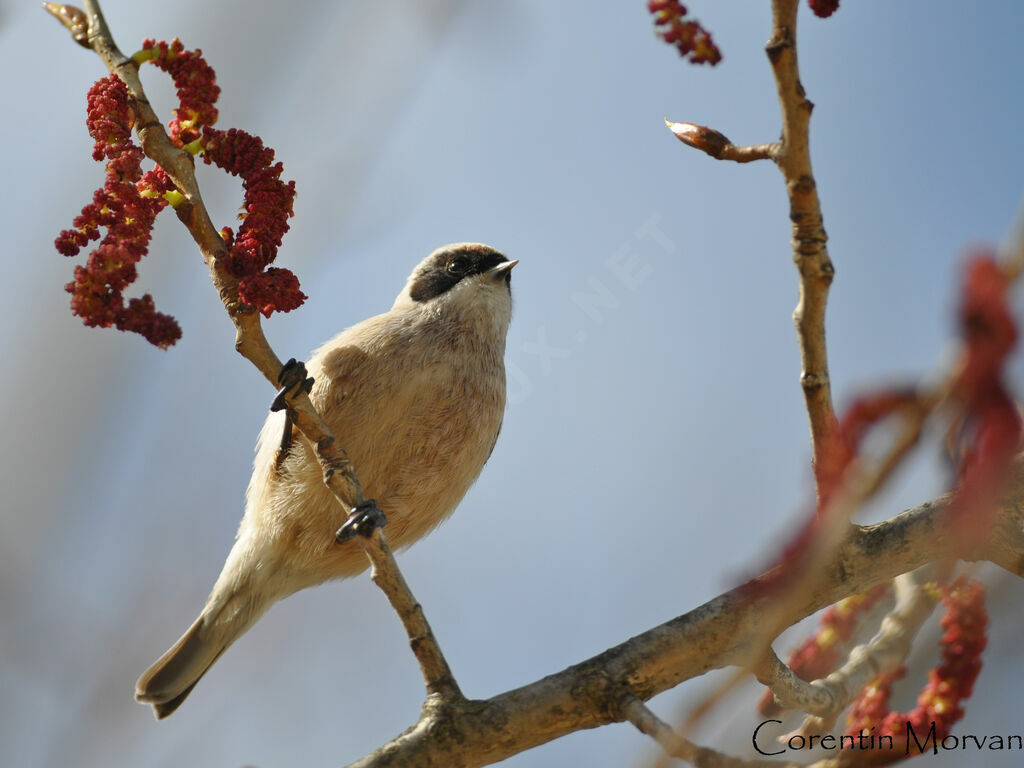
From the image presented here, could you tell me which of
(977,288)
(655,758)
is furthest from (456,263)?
(977,288)

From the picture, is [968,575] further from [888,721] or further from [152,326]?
[152,326]

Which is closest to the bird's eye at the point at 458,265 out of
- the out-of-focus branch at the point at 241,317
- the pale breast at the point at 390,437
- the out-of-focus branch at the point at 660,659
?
the pale breast at the point at 390,437

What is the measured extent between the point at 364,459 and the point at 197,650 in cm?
101

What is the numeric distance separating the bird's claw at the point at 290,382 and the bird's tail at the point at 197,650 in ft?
3.93

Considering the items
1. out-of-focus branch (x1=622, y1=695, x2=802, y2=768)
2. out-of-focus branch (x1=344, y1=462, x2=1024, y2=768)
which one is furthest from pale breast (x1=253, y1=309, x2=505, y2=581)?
out-of-focus branch (x1=622, y1=695, x2=802, y2=768)

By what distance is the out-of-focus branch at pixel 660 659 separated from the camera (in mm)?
2178

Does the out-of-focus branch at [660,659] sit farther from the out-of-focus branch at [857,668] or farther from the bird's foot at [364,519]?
the bird's foot at [364,519]

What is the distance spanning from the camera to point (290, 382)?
2.57m

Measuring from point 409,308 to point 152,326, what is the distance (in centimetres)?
188

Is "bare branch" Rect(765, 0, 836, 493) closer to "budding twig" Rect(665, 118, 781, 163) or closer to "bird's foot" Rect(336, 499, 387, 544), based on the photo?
"budding twig" Rect(665, 118, 781, 163)

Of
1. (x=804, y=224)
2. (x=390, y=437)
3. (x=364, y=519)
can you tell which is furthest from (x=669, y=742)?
(x=390, y=437)

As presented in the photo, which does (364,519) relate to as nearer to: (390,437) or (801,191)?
(390,437)

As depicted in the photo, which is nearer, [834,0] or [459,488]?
[834,0]

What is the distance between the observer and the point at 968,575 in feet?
8.30
